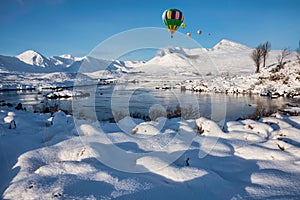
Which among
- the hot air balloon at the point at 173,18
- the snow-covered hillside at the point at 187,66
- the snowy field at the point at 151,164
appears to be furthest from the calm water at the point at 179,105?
the hot air balloon at the point at 173,18

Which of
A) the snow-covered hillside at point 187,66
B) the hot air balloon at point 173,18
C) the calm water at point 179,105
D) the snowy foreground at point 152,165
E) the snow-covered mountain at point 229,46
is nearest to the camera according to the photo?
the snowy foreground at point 152,165

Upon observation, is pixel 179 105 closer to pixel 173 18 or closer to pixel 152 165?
pixel 173 18

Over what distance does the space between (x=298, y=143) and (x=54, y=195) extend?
4667 mm

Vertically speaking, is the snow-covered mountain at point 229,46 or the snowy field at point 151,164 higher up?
the snow-covered mountain at point 229,46

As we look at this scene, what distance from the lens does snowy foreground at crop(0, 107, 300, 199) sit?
2.38 metres

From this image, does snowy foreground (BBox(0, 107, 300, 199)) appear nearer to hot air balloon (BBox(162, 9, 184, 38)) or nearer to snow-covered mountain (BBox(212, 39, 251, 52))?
hot air balloon (BBox(162, 9, 184, 38))

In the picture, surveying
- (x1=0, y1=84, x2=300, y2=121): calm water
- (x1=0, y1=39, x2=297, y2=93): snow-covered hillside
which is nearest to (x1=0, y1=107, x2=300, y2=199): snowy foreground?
(x1=0, y1=39, x2=297, y2=93): snow-covered hillside

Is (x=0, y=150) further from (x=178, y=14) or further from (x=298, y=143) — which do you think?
(x=178, y=14)

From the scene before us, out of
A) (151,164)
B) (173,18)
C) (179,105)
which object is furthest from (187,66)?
(151,164)

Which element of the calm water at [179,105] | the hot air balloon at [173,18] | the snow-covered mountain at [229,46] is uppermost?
the snow-covered mountain at [229,46]

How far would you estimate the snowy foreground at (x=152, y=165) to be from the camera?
238cm

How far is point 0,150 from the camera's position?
3852 mm

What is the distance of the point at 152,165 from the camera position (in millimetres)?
3072

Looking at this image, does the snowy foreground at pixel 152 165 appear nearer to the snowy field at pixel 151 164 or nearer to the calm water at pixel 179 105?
the snowy field at pixel 151 164
